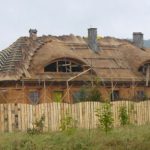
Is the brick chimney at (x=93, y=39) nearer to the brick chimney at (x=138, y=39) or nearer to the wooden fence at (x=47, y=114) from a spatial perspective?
the brick chimney at (x=138, y=39)

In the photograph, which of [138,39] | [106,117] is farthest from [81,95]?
[106,117]

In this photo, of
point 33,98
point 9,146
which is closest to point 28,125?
point 9,146

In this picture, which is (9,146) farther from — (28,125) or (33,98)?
(33,98)

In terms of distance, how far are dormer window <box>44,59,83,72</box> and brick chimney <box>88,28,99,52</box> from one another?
12.5 feet

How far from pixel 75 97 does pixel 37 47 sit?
4.90 metres

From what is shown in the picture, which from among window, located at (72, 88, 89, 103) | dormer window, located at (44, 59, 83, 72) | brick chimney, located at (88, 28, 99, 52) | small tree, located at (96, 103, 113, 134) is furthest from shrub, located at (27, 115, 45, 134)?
brick chimney, located at (88, 28, 99, 52)

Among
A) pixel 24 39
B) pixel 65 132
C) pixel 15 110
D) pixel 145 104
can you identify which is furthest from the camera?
pixel 24 39

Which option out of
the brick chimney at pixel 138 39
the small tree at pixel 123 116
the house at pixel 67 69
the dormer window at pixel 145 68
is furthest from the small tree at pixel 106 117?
the brick chimney at pixel 138 39

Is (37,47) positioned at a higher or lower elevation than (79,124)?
higher

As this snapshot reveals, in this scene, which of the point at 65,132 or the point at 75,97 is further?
the point at 75,97

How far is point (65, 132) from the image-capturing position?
22.4 meters

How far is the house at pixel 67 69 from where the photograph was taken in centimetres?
3953

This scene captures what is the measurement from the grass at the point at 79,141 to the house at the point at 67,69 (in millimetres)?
17194

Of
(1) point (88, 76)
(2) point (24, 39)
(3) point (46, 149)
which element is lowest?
(3) point (46, 149)
